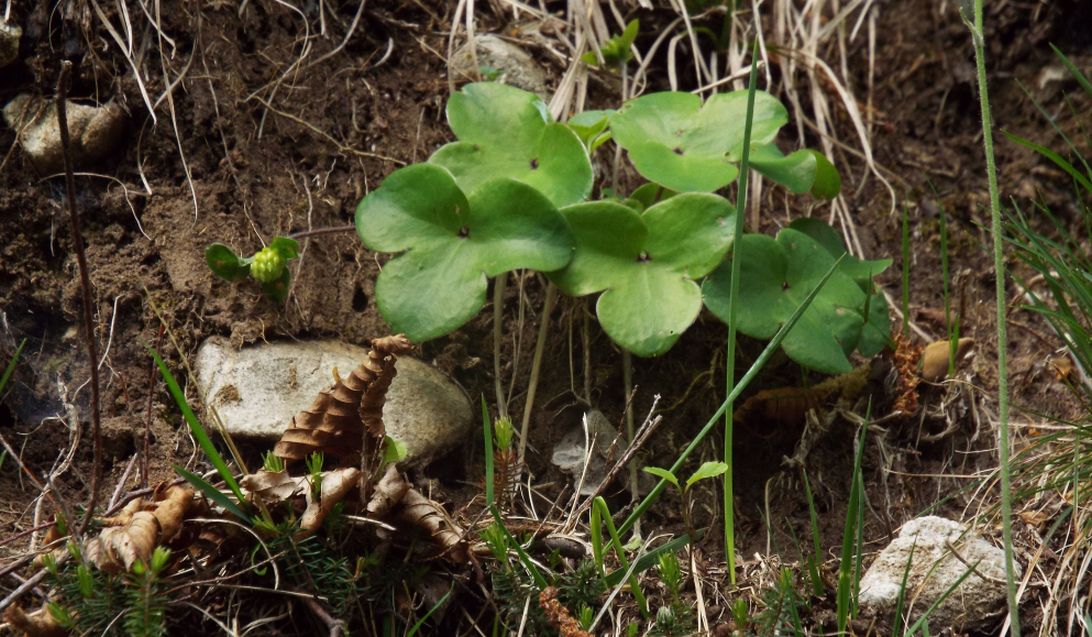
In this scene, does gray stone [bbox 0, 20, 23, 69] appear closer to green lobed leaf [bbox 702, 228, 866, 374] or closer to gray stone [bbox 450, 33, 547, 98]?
gray stone [bbox 450, 33, 547, 98]

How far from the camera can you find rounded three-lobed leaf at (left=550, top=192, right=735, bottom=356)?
167 centimetres

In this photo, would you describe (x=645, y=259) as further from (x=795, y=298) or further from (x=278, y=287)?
(x=278, y=287)

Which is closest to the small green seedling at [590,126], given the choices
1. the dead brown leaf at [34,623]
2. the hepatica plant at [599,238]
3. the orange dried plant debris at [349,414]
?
the hepatica plant at [599,238]

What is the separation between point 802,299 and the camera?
177cm

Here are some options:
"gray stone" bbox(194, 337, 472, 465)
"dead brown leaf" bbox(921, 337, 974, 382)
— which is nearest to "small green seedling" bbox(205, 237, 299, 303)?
"gray stone" bbox(194, 337, 472, 465)

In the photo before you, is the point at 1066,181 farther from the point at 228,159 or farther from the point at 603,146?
the point at 228,159

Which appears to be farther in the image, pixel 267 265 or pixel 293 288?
pixel 293 288

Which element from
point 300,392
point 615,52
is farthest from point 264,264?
point 615,52

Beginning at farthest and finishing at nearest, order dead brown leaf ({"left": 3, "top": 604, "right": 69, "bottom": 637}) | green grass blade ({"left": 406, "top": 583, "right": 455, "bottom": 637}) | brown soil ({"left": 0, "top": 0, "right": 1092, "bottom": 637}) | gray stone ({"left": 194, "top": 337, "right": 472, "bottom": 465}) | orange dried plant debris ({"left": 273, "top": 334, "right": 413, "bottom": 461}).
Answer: brown soil ({"left": 0, "top": 0, "right": 1092, "bottom": 637}), gray stone ({"left": 194, "top": 337, "right": 472, "bottom": 465}), orange dried plant debris ({"left": 273, "top": 334, "right": 413, "bottom": 461}), green grass blade ({"left": 406, "top": 583, "right": 455, "bottom": 637}), dead brown leaf ({"left": 3, "top": 604, "right": 69, "bottom": 637})

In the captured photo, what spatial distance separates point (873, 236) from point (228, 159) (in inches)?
57.5

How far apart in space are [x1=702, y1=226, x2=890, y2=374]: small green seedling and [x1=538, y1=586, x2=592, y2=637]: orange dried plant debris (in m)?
0.62

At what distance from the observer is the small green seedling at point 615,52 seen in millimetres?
2135

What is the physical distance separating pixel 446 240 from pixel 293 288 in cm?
33

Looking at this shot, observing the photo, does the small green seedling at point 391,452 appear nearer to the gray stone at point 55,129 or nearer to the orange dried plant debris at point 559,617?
the orange dried plant debris at point 559,617
